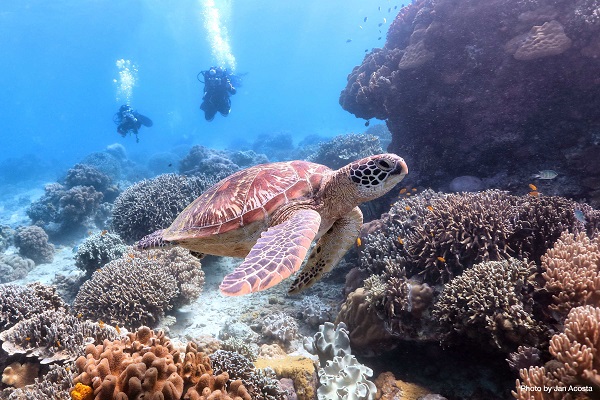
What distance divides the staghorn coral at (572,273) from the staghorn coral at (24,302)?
668cm

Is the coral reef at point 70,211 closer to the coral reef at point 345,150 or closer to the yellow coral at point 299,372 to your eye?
the coral reef at point 345,150

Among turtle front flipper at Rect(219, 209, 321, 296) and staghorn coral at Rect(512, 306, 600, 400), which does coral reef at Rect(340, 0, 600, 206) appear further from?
turtle front flipper at Rect(219, 209, 321, 296)

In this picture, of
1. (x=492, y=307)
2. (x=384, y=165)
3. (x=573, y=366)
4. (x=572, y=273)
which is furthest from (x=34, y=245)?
(x=572, y=273)

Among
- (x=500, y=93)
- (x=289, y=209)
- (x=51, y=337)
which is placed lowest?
(x=51, y=337)

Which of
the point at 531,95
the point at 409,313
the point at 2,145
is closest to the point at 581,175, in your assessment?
the point at 531,95

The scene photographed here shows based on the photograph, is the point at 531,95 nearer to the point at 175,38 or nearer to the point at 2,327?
the point at 2,327

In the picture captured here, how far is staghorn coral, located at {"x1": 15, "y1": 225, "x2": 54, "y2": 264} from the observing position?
9.62 meters

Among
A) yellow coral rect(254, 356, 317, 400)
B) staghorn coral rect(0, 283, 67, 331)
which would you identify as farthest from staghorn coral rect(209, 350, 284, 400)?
staghorn coral rect(0, 283, 67, 331)

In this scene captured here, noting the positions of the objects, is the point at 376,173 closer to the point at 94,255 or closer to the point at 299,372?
the point at 299,372

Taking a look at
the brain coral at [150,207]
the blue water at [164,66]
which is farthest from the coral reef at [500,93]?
the blue water at [164,66]

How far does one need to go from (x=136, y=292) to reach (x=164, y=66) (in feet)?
392

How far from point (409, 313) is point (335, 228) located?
1.40 m

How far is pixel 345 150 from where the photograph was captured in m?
12.5

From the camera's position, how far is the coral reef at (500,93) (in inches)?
256
